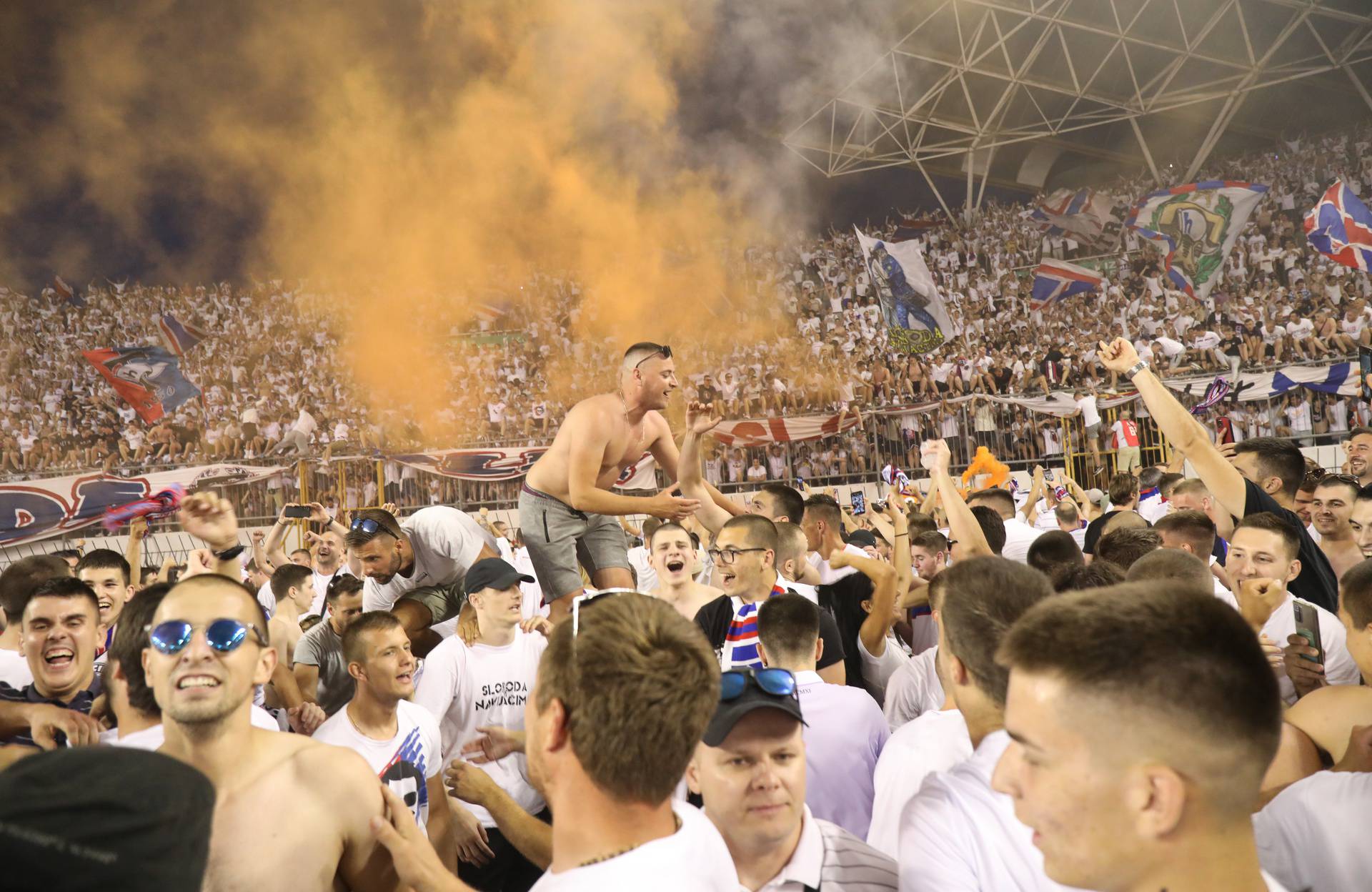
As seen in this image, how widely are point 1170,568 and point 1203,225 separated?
681 inches

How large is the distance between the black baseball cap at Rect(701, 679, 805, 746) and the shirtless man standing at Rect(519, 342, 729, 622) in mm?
2950

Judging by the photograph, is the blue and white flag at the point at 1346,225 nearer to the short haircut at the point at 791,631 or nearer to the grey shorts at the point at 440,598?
the grey shorts at the point at 440,598

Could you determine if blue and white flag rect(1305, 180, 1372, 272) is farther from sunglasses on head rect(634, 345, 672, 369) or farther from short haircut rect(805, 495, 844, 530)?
sunglasses on head rect(634, 345, 672, 369)

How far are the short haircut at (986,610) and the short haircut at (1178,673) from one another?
586mm

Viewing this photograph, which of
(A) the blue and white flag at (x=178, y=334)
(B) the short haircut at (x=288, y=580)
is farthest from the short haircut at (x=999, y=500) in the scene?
(A) the blue and white flag at (x=178, y=334)

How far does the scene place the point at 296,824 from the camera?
2.23m

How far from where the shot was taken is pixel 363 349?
2061 cm

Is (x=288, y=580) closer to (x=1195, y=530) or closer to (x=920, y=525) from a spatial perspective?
(x=920, y=525)

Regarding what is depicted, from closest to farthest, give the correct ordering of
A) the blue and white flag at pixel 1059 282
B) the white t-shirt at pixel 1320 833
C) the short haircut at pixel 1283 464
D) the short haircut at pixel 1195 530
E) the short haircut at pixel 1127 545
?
the white t-shirt at pixel 1320 833, the short haircut at pixel 1127 545, the short haircut at pixel 1195 530, the short haircut at pixel 1283 464, the blue and white flag at pixel 1059 282

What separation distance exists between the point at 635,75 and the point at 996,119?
766cm

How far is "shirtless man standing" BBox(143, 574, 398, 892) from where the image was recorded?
218cm

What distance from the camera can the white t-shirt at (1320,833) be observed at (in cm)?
186

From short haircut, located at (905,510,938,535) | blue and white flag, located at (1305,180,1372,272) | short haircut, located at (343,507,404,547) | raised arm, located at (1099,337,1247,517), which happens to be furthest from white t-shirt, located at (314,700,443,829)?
blue and white flag, located at (1305,180,1372,272)

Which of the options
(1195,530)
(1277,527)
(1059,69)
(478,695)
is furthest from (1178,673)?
(1059,69)
